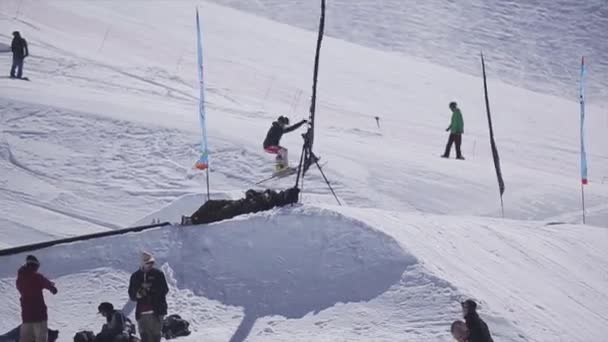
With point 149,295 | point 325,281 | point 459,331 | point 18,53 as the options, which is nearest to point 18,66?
point 18,53

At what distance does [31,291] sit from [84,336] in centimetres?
78

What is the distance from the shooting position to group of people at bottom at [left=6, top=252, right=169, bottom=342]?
10031 millimetres

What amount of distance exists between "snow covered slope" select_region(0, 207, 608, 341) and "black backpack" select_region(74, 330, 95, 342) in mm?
780

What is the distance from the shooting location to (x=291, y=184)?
1817 centimetres

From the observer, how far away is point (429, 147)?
977 inches

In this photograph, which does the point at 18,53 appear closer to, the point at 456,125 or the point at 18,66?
the point at 18,66

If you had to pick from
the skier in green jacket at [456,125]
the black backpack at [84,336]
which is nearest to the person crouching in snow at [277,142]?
the skier in green jacket at [456,125]

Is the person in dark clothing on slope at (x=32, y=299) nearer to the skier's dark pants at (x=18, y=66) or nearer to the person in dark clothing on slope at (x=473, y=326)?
the person in dark clothing on slope at (x=473, y=326)

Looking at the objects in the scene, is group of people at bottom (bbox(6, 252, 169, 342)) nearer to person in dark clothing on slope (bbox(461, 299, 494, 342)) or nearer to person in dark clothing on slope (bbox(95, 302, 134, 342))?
person in dark clothing on slope (bbox(95, 302, 134, 342))

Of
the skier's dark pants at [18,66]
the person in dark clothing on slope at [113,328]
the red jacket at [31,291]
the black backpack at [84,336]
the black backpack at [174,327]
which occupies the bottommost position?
the black backpack at [174,327]

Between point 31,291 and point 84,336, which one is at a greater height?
point 31,291

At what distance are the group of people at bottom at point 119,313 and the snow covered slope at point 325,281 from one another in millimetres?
941

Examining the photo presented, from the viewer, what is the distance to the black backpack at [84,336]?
1047cm

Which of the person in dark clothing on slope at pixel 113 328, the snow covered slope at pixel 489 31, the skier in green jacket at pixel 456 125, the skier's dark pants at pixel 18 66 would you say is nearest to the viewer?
the person in dark clothing on slope at pixel 113 328
